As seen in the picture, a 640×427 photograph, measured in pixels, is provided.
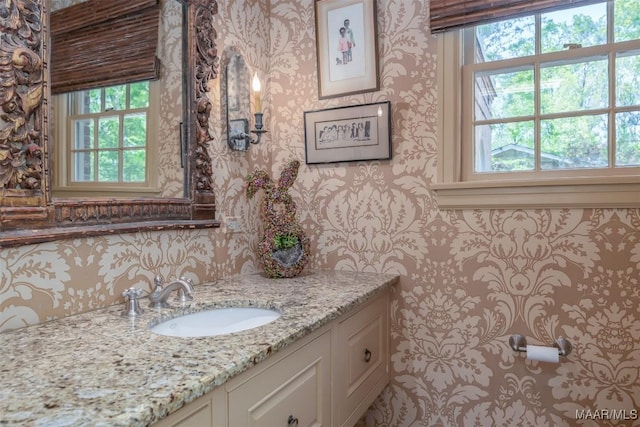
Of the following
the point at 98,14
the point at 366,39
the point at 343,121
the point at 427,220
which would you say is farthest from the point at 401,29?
the point at 98,14

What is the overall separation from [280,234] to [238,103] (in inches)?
23.2

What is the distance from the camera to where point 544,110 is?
1569mm

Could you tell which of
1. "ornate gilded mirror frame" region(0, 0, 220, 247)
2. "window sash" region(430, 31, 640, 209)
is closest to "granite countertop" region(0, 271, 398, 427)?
"ornate gilded mirror frame" region(0, 0, 220, 247)

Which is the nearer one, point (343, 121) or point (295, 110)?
point (343, 121)

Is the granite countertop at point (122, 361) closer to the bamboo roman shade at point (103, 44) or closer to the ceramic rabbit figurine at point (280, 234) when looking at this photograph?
the ceramic rabbit figurine at point (280, 234)

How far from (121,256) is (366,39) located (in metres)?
1.28

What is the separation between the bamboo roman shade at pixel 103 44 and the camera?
1.11 m

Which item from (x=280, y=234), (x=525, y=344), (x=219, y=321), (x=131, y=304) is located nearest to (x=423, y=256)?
(x=525, y=344)

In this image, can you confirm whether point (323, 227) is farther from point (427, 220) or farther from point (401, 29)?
point (401, 29)

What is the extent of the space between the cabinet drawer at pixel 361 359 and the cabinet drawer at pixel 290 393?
0.09 metres

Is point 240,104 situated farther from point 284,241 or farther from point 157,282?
point 157,282

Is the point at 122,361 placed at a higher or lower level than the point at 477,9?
lower

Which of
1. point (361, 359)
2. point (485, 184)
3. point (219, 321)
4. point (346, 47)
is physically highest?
point (346, 47)

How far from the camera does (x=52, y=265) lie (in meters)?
1.09
